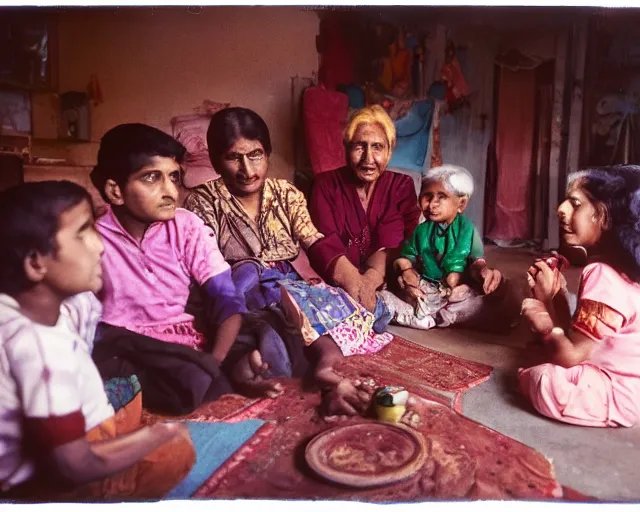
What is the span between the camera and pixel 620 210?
2.37m

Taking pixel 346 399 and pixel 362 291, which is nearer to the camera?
pixel 346 399

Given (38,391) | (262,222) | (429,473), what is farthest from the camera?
(262,222)

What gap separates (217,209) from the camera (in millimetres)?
2428

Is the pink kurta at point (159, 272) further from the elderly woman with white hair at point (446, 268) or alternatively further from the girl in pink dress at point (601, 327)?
the girl in pink dress at point (601, 327)

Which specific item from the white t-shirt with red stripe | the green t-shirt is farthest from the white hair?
the white t-shirt with red stripe

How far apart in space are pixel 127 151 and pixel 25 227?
0.48m

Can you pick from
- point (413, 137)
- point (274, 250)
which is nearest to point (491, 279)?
point (413, 137)

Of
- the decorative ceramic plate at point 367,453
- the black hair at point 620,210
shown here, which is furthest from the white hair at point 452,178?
the decorative ceramic plate at point 367,453

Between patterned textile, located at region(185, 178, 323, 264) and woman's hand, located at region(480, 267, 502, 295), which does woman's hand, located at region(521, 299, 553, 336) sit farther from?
patterned textile, located at region(185, 178, 323, 264)

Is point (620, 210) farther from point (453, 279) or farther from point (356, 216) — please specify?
point (356, 216)

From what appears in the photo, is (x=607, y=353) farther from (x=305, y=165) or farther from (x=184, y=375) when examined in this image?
(x=184, y=375)

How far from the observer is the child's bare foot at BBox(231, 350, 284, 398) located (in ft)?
7.88

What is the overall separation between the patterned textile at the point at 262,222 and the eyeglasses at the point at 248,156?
0.10 m

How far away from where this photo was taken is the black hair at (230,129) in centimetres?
238
